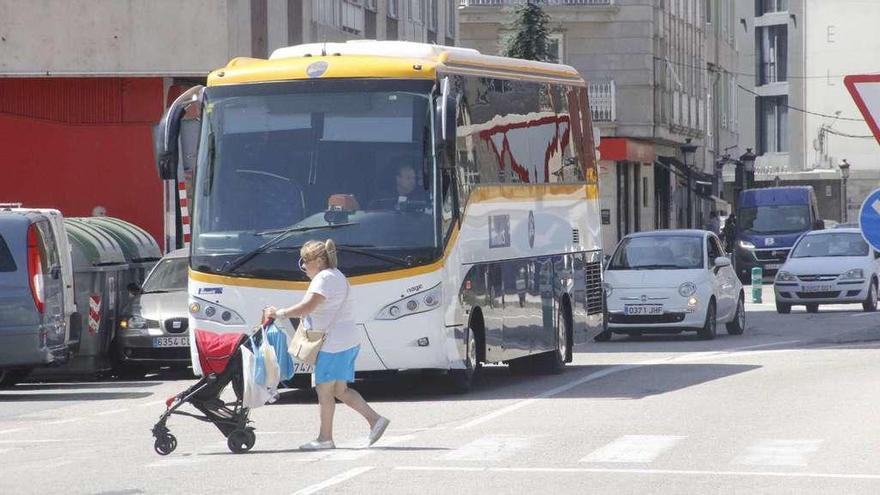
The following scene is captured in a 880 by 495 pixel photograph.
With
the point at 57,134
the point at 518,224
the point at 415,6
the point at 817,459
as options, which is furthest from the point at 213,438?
the point at 415,6

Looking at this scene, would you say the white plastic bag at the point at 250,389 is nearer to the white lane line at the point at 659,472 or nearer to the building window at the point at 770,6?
the white lane line at the point at 659,472

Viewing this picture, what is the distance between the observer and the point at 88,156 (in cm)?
3584

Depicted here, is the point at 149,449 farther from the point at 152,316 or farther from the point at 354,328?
the point at 152,316

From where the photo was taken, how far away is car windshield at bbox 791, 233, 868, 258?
37.9 metres

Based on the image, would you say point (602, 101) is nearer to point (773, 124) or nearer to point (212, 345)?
point (773, 124)

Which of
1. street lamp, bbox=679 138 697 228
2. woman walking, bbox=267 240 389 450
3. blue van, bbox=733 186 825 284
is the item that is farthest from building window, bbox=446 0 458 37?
woman walking, bbox=267 240 389 450

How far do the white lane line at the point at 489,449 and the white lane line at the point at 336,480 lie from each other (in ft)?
2.79

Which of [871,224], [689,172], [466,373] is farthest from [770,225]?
[466,373]

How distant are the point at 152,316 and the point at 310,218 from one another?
5953mm

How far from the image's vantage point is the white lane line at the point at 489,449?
13281 millimetres

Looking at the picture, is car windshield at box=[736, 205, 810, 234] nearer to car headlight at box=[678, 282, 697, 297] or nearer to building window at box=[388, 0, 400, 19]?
building window at box=[388, 0, 400, 19]

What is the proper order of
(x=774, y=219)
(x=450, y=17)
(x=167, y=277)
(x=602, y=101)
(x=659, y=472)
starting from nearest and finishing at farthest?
(x=659, y=472) < (x=167, y=277) < (x=450, y=17) < (x=774, y=219) < (x=602, y=101)

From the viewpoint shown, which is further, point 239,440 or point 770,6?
point 770,6

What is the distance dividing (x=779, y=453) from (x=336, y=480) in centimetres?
325
